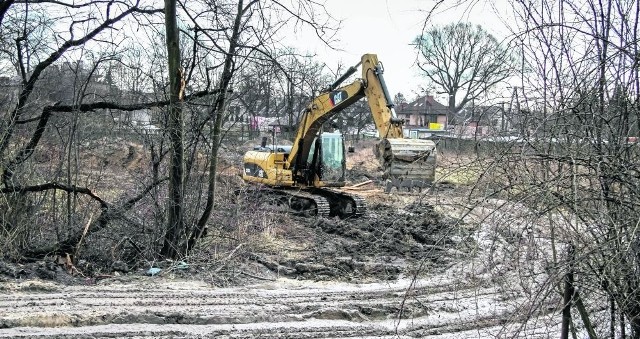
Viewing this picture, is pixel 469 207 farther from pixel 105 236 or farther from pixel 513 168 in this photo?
pixel 105 236

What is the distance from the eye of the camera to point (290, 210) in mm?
16906

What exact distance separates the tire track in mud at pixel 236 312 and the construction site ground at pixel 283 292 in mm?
13

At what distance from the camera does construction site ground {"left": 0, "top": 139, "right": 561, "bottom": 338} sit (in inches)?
177

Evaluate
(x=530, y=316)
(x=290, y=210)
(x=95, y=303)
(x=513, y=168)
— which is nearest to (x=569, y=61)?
(x=513, y=168)

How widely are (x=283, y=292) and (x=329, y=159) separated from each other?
8656 mm

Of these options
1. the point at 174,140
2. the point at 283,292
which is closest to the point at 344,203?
the point at 174,140

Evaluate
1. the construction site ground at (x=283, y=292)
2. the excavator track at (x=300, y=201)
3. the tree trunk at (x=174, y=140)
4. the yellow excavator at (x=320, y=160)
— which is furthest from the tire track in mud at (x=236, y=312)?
the excavator track at (x=300, y=201)

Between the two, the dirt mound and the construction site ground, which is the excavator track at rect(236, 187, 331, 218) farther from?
the construction site ground

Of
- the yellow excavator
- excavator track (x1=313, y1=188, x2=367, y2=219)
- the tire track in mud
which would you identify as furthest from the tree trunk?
excavator track (x1=313, y1=188, x2=367, y2=219)

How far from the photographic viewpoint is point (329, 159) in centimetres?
1738

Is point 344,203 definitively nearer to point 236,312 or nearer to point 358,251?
point 358,251

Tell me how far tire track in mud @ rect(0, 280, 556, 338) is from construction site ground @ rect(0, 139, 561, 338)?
0.04ft

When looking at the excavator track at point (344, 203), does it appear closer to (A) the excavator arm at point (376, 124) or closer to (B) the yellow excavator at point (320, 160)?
(B) the yellow excavator at point (320, 160)

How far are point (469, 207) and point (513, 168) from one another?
0.39 m
